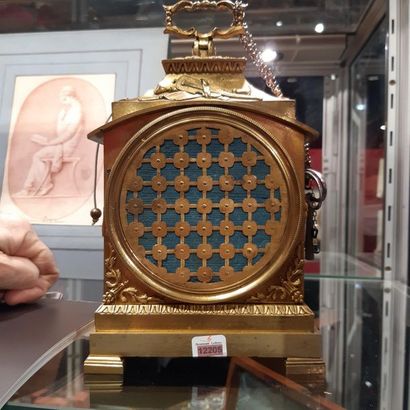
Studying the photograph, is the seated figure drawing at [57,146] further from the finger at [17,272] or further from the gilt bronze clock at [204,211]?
the gilt bronze clock at [204,211]

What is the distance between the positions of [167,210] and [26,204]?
1.91 ft

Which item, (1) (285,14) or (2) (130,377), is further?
(1) (285,14)

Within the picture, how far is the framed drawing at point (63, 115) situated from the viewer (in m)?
1.08

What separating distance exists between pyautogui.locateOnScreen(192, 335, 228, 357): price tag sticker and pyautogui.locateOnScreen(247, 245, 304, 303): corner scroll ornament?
0.19 feet

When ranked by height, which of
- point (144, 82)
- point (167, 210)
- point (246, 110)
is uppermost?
point (144, 82)

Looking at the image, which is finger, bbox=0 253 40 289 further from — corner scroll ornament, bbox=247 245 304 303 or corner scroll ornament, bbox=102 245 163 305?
corner scroll ornament, bbox=247 245 304 303

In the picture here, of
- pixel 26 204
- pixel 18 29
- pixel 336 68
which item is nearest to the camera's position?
pixel 26 204

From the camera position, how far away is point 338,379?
617mm

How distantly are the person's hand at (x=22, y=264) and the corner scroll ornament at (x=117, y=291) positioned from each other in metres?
0.22

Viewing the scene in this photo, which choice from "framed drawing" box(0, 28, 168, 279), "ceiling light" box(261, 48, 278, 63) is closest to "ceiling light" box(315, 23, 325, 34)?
"ceiling light" box(261, 48, 278, 63)

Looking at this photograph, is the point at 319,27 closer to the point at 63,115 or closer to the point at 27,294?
the point at 63,115

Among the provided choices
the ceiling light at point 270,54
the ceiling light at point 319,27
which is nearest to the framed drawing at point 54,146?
the ceiling light at point 270,54

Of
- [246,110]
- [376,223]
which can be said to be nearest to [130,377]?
[246,110]

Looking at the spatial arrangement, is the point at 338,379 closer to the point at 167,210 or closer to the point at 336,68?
the point at 167,210
